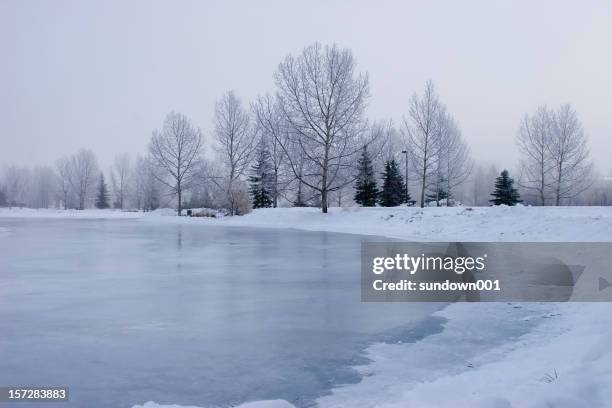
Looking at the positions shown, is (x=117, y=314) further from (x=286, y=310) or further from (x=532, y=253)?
→ (x=532, y=253)

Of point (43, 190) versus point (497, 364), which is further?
point (43, 190)

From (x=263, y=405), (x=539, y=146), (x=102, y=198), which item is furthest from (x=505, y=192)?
(x=102, y=198)

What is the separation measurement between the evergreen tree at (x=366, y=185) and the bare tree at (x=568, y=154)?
15.7m

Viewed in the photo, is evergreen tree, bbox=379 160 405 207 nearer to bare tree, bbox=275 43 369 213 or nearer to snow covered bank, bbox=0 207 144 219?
bare tree, bbox=275 43 369 213

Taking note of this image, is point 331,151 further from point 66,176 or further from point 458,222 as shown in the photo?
point 66,176

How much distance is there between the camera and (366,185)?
4581 centimetres

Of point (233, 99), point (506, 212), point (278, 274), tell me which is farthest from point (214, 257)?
point (233, 99)

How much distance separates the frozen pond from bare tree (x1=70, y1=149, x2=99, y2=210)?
88533mm

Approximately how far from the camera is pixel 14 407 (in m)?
4.02

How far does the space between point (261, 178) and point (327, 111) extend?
20.9 metres

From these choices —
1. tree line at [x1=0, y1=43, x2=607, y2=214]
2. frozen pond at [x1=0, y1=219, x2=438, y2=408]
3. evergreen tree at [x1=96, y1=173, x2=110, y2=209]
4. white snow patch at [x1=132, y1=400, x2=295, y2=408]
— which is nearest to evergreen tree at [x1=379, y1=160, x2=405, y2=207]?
tree line at [x1=0, y1=43, x2=607, y2=214]

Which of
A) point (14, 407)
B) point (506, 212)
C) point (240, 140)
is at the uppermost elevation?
point (240, 140)

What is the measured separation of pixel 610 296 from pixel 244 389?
676 centimetres

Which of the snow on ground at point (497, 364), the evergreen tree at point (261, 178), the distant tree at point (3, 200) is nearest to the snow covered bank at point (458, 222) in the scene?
the snow on ground at point (497, 364)
